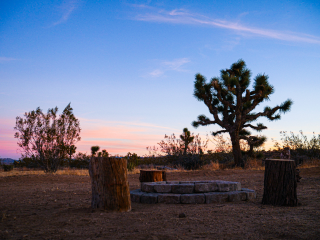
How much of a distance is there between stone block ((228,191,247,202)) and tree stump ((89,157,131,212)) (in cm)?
270

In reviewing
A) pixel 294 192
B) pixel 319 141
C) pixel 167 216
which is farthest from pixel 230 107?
pixel 167 216

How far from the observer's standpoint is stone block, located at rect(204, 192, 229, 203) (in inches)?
249

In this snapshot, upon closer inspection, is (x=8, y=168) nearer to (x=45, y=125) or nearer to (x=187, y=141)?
(x=45, y=125)

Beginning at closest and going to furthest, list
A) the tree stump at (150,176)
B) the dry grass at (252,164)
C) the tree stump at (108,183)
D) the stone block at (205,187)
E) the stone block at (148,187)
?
the tree stump at (108,183), the stone block at (205,187), the stone block at (148,187), the tree stump at (150,176), the dry grass at (252,164)

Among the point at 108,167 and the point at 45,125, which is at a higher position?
the point at 45,125

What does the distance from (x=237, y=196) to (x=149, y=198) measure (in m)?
2.07

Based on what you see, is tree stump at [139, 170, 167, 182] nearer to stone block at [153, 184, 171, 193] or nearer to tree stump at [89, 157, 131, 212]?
stone block at [153, 184, 171, 193]

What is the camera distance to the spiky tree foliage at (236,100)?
1669 cm

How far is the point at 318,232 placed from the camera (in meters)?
3.66

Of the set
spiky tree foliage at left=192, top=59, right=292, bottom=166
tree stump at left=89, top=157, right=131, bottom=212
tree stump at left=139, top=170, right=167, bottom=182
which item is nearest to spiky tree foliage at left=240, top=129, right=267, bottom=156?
spiky tree foliage at left=192, top=59, right=292, bottom=166

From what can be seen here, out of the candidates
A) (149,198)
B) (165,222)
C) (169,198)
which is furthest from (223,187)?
(165,222)

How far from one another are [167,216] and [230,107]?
13.6 meters

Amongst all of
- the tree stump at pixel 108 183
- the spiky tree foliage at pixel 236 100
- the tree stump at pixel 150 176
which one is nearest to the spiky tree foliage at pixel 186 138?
the spiky tree foliage at pixel 236 100

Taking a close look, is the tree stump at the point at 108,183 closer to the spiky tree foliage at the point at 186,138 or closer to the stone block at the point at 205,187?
the stone block at the point at 205,187
